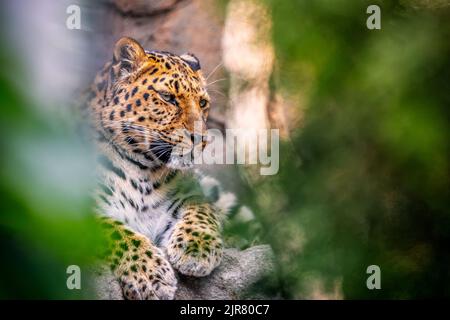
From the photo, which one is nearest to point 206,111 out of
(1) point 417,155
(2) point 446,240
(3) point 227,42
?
(3) point 227,42

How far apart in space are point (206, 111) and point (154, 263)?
1.10 meters

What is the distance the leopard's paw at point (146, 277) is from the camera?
9.96 feet

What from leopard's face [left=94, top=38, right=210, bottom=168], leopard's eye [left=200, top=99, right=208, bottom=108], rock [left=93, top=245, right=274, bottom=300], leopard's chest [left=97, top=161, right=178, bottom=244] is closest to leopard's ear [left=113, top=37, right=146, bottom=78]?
leopard's face [left=94, top=38, right=210, bottom=168]

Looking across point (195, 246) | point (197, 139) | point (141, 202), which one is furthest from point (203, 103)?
point (195, 246)

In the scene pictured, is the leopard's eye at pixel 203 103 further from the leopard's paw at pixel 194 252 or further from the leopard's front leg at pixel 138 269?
the leopard's front leg at pixel 138 269

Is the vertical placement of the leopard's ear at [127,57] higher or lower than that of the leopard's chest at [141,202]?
higher

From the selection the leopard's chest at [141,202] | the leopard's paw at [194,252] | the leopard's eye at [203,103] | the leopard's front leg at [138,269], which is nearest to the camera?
the leopard's front leg at [138,269]

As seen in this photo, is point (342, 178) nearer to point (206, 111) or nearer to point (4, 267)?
point (206, 111)

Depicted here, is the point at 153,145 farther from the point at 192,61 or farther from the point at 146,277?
the point at 146,277

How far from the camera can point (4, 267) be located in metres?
0.60

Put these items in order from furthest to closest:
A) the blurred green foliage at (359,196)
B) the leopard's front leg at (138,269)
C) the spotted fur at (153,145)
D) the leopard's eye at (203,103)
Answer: the leopard's eye at (203,103) < the spotted fur at (153,145) < the leopard's front leg at (138,269) < the blurred green foliage at (359,196)

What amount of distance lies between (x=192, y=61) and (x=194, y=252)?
52.1 inches

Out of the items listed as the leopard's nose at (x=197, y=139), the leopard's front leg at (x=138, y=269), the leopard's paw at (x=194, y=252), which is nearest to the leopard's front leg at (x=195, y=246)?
the leopard's paw at (x=194, y=252)

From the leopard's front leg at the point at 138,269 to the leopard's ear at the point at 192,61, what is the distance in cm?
120
